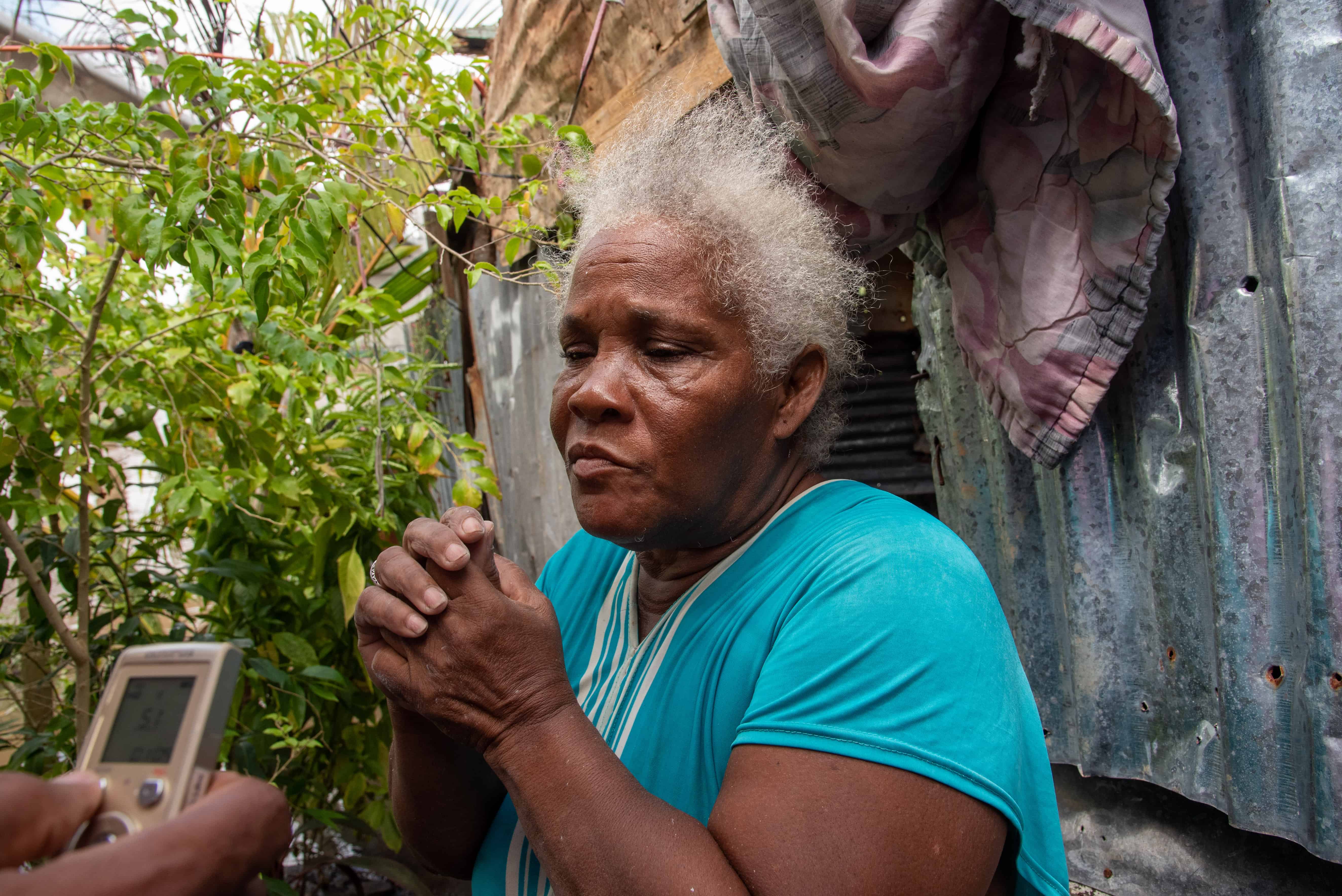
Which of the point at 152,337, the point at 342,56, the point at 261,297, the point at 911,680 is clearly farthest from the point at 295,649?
the point at 911,680

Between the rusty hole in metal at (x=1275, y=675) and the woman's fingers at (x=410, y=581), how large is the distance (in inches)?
51.7

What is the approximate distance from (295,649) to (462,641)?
6.92 feet

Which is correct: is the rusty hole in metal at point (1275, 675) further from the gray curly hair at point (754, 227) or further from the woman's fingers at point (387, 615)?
the woman's fingers at point (387, 615)

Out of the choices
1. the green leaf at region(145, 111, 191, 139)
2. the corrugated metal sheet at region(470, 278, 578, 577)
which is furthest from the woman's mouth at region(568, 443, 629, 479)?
the corrugated metal sheet at region(470, 278, 578, 577)

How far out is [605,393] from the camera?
1401 millimetres

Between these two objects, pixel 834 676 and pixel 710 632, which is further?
pixel 710 632

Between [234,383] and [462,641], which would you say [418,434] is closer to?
[234,383]

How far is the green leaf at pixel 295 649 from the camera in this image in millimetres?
2941

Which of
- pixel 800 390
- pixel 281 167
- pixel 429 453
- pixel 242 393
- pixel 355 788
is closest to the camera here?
pixel 800 390

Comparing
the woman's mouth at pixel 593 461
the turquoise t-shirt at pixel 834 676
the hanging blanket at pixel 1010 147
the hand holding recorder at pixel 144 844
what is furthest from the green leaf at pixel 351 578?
the hand holding recorder at pixel 144 844

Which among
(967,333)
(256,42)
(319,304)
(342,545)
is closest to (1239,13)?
(967,333)

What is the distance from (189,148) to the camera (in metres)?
2.04

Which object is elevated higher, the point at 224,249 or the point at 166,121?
the point at 166,121

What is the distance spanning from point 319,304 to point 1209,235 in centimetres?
406
